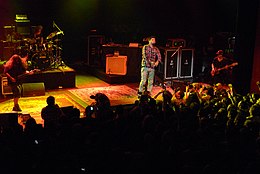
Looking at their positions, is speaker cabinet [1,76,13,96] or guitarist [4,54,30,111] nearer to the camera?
guitarist [4,54,30,111]

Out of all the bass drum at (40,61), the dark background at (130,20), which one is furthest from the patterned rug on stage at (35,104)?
the dark background at (130,20)

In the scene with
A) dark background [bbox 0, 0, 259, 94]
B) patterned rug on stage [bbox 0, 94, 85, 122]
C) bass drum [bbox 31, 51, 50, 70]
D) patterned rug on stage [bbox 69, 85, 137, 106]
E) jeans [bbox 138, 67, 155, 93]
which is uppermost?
dark background [bbox 0, 0, 259, 94]

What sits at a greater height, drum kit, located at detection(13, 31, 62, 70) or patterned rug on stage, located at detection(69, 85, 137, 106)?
drum kit, located at detection(13, 31, 62, 70)

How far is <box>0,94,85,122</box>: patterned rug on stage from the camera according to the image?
9870mm

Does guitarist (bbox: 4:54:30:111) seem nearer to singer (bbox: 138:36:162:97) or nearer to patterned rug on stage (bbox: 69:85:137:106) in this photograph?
→ patterned rug on stage (bbox: 69:85:137:106)

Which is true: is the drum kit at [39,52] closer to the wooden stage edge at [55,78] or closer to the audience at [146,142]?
the wooden stage edge at [55,78]

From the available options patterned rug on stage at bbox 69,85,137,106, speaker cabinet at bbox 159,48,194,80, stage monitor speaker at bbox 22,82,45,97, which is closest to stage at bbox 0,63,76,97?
stage monitor speaker at bbox 22,82,45,97

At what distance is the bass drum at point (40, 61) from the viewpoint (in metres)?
12.6

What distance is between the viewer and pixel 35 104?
10.4 metres

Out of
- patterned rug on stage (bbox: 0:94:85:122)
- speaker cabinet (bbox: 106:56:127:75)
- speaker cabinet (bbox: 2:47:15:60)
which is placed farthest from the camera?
speaker cabinet (bbox: 106:56:127:75)

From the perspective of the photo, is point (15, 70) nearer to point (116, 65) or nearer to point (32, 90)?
point (32, 90)

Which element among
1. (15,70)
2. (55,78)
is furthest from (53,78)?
(15,70)

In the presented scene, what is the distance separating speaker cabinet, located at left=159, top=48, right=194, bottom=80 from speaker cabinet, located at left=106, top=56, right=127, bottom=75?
4.05 ft

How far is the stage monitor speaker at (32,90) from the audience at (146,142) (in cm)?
409
